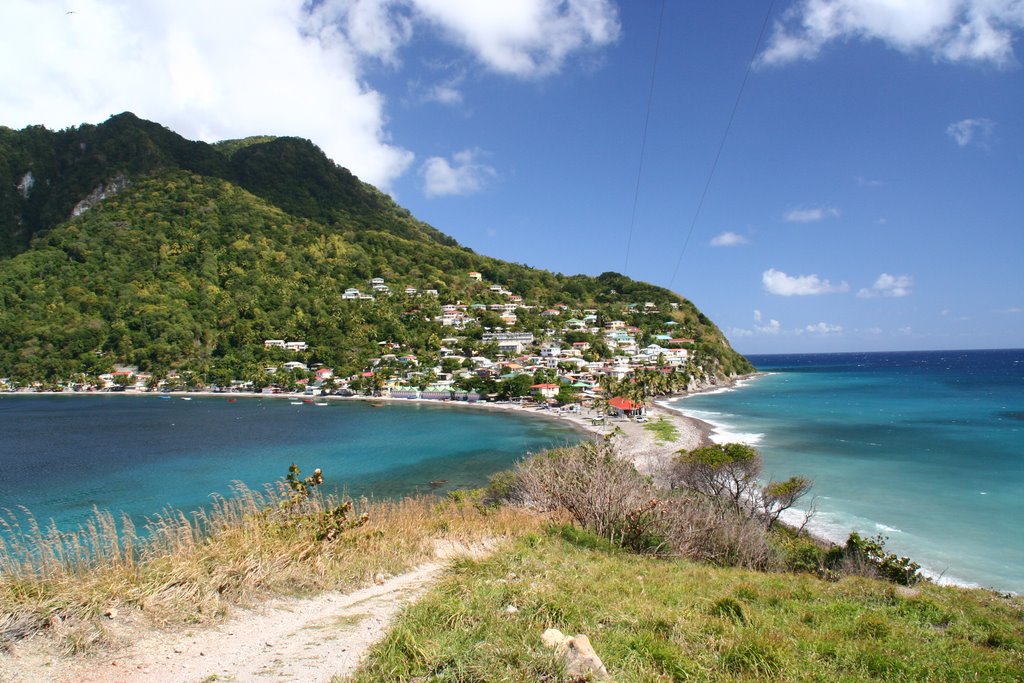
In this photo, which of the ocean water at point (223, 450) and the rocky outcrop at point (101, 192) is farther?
the rocky outcrop at point (101, 192)

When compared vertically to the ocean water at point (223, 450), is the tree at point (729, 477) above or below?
above

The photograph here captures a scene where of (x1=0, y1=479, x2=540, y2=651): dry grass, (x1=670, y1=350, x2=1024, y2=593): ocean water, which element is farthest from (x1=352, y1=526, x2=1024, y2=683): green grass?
(x1=670, y1=350, x2=1024, y2=593): ocean water

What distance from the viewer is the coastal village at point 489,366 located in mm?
66375

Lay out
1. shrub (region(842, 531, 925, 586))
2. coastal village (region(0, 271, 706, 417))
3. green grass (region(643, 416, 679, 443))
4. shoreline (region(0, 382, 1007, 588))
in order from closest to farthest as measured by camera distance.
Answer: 1. shrub (region(842, 531, 925, 586))
2. shoreline (region(0, 382, 1007, 588))
3. green grass (region(643, 416, 679, 443))
4. coastal village (region(0, 271, 706, 417))

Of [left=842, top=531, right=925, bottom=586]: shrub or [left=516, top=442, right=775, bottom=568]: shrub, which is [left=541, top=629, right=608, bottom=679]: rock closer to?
[left=516, top=442, right=775, bottom=568]: shrub

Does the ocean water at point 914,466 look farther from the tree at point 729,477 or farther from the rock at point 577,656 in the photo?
the rock at point 577,656

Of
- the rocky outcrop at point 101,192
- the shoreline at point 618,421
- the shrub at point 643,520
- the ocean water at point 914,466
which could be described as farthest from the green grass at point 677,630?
the rocky outcrop at point 101,192

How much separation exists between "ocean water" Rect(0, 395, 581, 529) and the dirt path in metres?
13.8

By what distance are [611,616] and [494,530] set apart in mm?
3739

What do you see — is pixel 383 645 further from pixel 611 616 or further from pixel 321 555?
pixel 321 555

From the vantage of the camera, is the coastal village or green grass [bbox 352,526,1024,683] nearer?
green grass [bbox 352,526,1024,683]

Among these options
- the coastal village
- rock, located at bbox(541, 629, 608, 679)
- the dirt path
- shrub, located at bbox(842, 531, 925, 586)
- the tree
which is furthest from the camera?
the coastal village

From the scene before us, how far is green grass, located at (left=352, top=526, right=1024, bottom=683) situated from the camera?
11.4 feet

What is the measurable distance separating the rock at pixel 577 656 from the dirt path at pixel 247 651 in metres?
1.43
